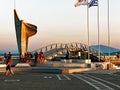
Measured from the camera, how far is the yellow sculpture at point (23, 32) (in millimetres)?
61688

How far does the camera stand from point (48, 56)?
8031 centimetres

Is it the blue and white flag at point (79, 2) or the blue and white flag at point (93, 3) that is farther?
the blue and white flag at point (93, 3)

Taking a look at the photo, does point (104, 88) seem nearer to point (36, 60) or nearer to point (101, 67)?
point (101, 67)

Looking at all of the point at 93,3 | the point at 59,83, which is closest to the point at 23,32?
the point at 93,3

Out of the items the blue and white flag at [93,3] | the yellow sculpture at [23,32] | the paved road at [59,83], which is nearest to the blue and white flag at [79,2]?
the blue and white flag at [93,3]

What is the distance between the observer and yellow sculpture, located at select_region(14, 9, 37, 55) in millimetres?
61688

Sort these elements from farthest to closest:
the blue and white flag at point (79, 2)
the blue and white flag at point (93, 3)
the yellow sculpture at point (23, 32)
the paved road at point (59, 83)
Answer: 1. the yellow sculpture at point (23, 32)
2. the blue and white flag at point (93, 3)
3. the blue and white flag at point (79, 2)
4. the paved road at point (59, 83)

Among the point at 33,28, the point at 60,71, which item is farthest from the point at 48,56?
the point at 60,71

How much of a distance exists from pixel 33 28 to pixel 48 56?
58.0ft

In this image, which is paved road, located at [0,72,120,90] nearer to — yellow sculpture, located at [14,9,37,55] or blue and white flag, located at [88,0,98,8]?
blue and white flag, located at [88,0,98,8]

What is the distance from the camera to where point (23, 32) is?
204 ft

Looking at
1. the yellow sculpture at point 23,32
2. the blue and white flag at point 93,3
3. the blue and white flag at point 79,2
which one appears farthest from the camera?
the yellow sculpture at point 23,32

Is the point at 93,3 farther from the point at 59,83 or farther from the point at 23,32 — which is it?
the point at 59,83

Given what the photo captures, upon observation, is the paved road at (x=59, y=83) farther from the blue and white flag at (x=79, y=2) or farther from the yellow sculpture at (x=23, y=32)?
the yellow sculpture at (x=23, y=32)
